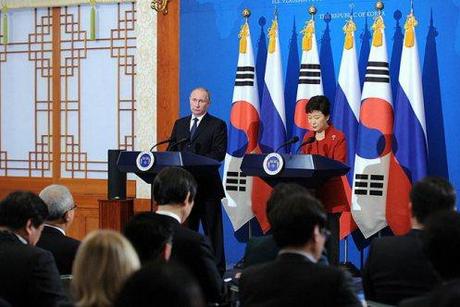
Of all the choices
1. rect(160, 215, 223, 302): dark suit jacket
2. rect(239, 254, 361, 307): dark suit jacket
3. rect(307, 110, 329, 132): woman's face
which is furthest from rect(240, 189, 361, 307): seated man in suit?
rect(307, 110, 329, 132): woman's face

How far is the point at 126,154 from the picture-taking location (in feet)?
19.0

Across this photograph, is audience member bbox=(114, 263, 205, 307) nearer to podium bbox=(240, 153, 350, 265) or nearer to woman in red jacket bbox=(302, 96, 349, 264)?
podium bbox=(240, 153, 350, 265)

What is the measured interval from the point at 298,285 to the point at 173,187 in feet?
4.73

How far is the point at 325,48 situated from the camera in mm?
7289

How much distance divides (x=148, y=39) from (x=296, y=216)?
5.73m

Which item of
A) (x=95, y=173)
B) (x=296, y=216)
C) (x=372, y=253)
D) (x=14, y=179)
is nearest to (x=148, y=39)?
(x=95, y=173)

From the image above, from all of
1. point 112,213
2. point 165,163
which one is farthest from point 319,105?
point 112,213

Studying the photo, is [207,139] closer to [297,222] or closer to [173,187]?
[173,187]

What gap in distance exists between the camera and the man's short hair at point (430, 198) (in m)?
3.17

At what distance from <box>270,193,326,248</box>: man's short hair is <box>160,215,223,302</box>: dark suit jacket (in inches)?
37.0

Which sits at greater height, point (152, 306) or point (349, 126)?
point (349, 126)

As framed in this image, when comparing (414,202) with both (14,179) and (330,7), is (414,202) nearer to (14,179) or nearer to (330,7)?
(330,7)

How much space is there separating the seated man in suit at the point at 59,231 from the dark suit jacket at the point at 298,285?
5.13 feet

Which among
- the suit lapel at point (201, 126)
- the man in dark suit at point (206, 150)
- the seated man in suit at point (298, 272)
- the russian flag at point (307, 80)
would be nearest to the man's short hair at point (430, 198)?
the seated man in suit at point (298, 272)
